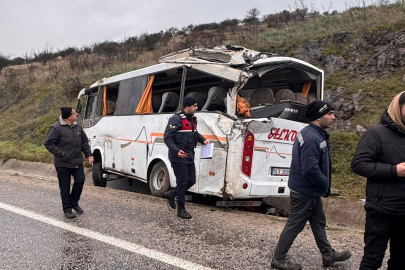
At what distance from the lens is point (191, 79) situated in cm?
673

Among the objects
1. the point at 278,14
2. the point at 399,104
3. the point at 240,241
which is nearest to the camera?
the point at 399,104

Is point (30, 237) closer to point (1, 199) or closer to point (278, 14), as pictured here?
point (1, 199)

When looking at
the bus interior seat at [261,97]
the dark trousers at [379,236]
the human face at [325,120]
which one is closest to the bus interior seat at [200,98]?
the bus interior seat at [261,97]

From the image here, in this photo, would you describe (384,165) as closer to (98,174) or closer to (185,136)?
(185,136)

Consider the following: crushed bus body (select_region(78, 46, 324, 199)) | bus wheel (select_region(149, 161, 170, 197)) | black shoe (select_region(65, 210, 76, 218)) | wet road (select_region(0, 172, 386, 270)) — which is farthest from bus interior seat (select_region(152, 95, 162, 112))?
black shoe (select_region(65, 210, 76, 218))

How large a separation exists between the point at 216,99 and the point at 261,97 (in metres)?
0.82

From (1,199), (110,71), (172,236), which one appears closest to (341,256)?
(172,236)

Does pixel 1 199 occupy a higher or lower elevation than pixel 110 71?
lower

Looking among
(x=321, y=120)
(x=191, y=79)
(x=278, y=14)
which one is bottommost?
(x=321, y=120)

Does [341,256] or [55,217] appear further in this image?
[55,217]

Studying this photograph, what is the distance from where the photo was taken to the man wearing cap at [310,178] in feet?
11.0

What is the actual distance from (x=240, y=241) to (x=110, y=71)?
19.9 metres

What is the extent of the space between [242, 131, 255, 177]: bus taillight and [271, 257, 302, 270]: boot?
2.25 m

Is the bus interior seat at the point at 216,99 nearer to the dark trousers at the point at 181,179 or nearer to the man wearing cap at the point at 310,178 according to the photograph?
the dark trousers at the point at 181,179
